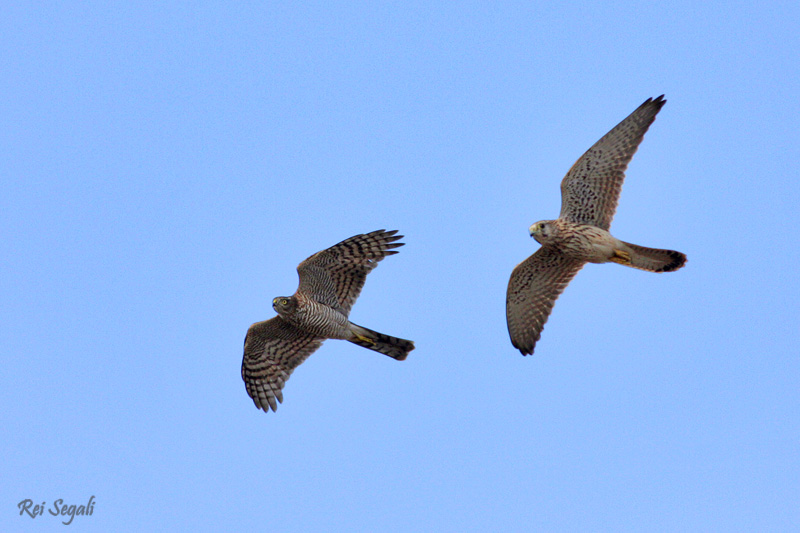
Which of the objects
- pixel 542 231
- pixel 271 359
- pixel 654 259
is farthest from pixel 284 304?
pixel 654 259

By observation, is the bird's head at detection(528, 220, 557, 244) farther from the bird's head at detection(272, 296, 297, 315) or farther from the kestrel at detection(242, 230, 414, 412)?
the bird's head at detection(272, 296, 297, 315)

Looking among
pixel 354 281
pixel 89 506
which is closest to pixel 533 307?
pixel 354 281

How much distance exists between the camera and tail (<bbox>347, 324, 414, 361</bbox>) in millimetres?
15656

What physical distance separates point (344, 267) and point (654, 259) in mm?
4721

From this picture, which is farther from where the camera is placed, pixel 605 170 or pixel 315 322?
pixel 315 322

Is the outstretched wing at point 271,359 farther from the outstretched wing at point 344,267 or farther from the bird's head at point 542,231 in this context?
the bird's head at point 542,231

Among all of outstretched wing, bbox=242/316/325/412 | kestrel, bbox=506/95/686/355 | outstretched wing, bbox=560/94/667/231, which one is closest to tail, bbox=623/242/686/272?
kestrel, bbox=506/95/686/355

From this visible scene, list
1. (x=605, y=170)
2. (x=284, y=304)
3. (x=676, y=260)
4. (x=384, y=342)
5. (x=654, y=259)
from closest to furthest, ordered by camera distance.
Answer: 1. (x=676, y=260)
2. (x=654, y=259)
3. (x=284, y=304)
4. (x=605, y=170)
5. (x=384, y=342)

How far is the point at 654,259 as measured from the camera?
591 inches

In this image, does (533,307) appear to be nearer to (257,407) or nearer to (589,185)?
(589,185)

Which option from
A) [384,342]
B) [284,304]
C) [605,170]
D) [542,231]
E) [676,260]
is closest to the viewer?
[676,260]

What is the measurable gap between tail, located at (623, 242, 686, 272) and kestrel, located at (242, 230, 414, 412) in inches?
140

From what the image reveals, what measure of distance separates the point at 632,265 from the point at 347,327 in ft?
14.7

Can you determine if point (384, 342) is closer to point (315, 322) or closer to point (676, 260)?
point (315, 322)
